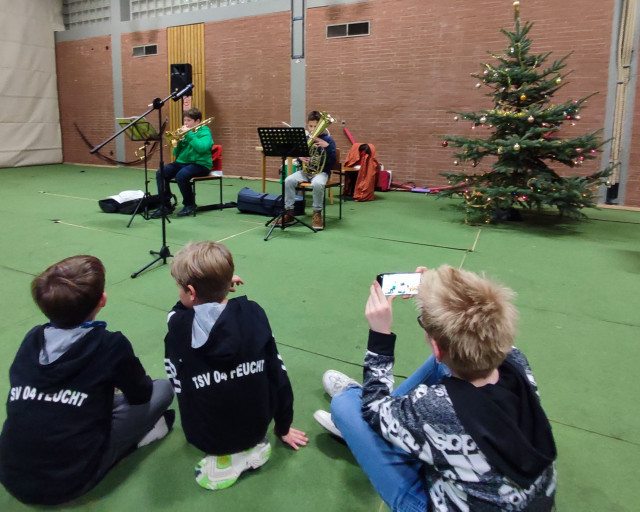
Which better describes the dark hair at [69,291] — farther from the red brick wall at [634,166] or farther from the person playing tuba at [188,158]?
the red brick wall at [634,166]

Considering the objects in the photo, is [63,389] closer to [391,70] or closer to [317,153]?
[317,153]

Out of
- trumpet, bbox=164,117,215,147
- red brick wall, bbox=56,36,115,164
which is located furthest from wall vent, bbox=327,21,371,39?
red brick wall, bbox=56,36,115,164

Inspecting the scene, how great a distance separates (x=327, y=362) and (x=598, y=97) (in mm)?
6321

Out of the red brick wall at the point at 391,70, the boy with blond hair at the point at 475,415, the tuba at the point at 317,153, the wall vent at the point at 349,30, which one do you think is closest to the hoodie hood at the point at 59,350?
the boy with blond hair at the point at 475,415

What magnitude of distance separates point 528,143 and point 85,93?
10385mm

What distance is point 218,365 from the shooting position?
148cm

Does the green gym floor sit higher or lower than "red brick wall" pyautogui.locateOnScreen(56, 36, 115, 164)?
lower

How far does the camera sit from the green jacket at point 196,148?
5.90 metres

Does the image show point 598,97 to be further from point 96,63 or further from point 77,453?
point 96,63

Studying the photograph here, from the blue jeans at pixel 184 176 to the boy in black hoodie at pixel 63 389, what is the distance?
14.7 ft

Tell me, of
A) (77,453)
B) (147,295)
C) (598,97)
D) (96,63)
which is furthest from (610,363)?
(96,63)

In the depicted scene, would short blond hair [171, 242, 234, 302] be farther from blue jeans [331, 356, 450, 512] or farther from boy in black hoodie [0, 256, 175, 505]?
blue jeans [331, 356, 450, 512]

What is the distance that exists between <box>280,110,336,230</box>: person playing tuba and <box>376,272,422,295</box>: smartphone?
3.75 metres

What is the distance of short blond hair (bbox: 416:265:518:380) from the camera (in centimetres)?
104
